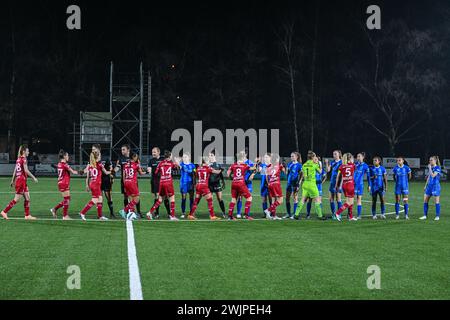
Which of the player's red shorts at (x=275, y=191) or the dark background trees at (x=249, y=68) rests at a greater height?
the dark background trees at (x=249, y=68)

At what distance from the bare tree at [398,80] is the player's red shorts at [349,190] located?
35.1m

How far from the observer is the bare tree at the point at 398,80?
51.6 m

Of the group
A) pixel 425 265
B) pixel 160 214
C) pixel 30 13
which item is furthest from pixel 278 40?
pixel 425 265

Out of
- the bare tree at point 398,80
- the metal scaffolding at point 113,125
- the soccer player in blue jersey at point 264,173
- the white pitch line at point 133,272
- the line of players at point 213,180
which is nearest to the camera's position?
the white pitch line at point 133,272

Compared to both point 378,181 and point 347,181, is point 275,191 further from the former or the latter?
point 378,181

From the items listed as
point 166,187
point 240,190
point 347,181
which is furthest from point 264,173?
point 166,187

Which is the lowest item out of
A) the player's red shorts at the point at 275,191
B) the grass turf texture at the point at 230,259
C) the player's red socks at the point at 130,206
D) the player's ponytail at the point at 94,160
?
the grass turf texture at the point at 230,259

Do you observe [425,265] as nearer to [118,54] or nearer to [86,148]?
[86,148]

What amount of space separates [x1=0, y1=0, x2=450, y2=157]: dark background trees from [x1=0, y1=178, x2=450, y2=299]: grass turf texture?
36852 millimetres

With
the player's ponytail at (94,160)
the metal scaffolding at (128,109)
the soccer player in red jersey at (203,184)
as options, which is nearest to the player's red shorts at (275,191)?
the soccer player in red jersey at (203,184)

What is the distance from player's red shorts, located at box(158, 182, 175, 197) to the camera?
17.1 m

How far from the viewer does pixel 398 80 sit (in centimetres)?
5222

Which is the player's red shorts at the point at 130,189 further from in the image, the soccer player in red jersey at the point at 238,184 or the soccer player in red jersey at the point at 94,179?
the soccer player in red jersey at the point at 238,184

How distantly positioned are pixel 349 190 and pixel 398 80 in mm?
37527
